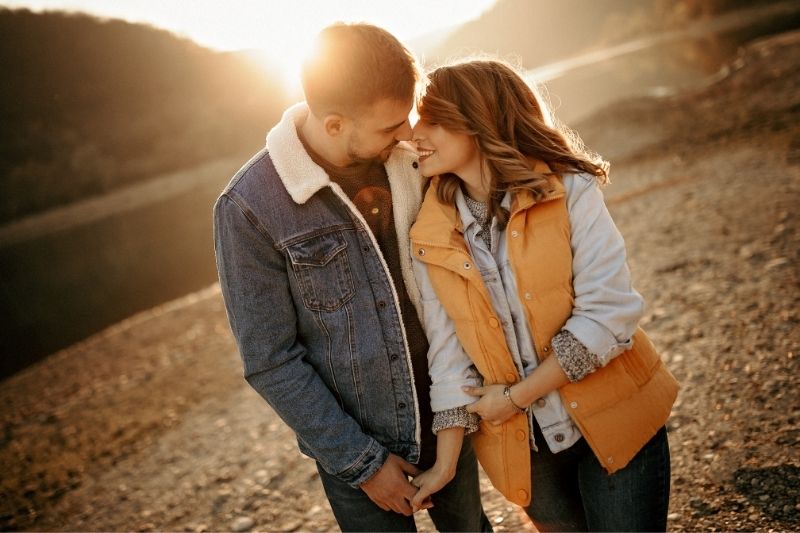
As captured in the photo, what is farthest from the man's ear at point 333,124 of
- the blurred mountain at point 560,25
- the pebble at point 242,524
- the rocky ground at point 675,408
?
the blurred mountain at point 560,25

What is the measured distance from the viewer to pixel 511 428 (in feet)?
6.41

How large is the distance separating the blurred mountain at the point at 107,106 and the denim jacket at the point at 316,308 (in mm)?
41532

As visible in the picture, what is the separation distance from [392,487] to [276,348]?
675mm

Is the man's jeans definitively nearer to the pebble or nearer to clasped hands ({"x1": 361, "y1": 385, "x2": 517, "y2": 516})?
clasped hands ({"x1": 361, "y1": 385, "x2": 517, "y2": 516})

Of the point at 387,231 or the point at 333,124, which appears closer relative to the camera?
the point at 333,124

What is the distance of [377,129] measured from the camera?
193 centimetres

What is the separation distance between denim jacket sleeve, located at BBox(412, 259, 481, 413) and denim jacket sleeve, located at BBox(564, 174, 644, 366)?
41 centimetres

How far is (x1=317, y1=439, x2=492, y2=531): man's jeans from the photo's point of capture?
207 cm

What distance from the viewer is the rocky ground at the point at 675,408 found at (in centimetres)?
320

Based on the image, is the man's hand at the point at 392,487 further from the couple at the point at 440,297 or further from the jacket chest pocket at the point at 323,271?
the jacket chest pocket at the point at 323,271

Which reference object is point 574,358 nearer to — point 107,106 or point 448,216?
point 448,216

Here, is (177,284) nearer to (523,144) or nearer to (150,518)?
(150,518)

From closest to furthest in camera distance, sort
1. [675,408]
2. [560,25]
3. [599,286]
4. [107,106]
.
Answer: [599,286] < [675,408] < [107,106] < [560,25]

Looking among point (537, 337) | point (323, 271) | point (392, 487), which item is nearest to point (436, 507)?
point (392, 487)
